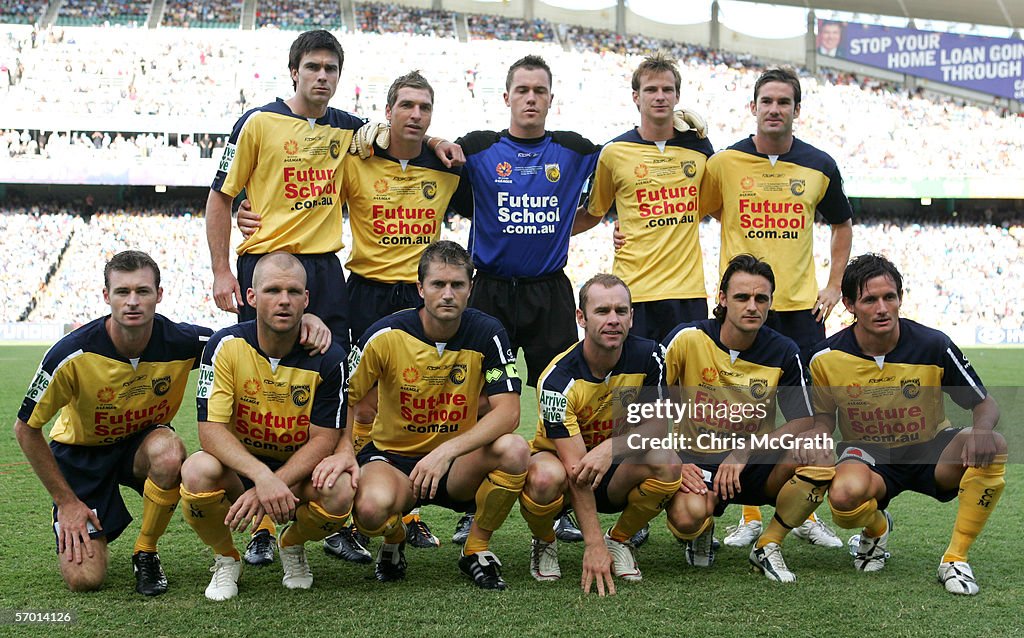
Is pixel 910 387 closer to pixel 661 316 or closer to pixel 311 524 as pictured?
pixel 661 316

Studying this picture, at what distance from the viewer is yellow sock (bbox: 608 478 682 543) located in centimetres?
406

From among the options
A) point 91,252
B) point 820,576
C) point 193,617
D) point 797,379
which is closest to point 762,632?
point 820,576

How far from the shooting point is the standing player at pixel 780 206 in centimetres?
491

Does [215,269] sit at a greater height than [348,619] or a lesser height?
greater

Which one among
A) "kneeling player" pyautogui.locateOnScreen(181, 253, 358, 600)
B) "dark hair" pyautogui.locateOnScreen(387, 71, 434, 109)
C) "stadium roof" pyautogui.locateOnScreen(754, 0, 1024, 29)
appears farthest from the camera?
"stadium roof" pyautogui.locateOnScreen(754, 0, 1024, 29)

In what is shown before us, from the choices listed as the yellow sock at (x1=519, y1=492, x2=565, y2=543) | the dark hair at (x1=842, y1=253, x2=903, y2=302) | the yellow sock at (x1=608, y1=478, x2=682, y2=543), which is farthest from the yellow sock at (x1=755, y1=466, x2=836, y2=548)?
the yellow sock at (x1=519, y1=492, x2=565, y2=543)

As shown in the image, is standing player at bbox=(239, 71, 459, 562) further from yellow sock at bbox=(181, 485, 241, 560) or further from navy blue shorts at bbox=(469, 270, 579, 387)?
yellow sock at bbox=(181, 485, 241, 560)

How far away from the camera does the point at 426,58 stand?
33.5 m

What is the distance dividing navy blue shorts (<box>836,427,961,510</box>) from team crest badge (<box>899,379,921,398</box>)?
214mm

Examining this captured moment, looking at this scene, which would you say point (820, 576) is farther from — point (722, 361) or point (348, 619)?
point (348, 619)

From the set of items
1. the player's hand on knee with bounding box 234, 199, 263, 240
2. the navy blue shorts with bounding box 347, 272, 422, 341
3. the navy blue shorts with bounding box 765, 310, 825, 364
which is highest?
the player's hand on knee with bounding box 234, 199, 263, 240

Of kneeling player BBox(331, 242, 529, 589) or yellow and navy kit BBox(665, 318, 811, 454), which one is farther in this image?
yellow and navy kit BBox(665, 318, 811, 454)

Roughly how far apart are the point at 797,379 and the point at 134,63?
3069cm

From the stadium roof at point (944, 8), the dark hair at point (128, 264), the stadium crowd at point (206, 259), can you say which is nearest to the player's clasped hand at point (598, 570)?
the dark hair at point (128, 264)
